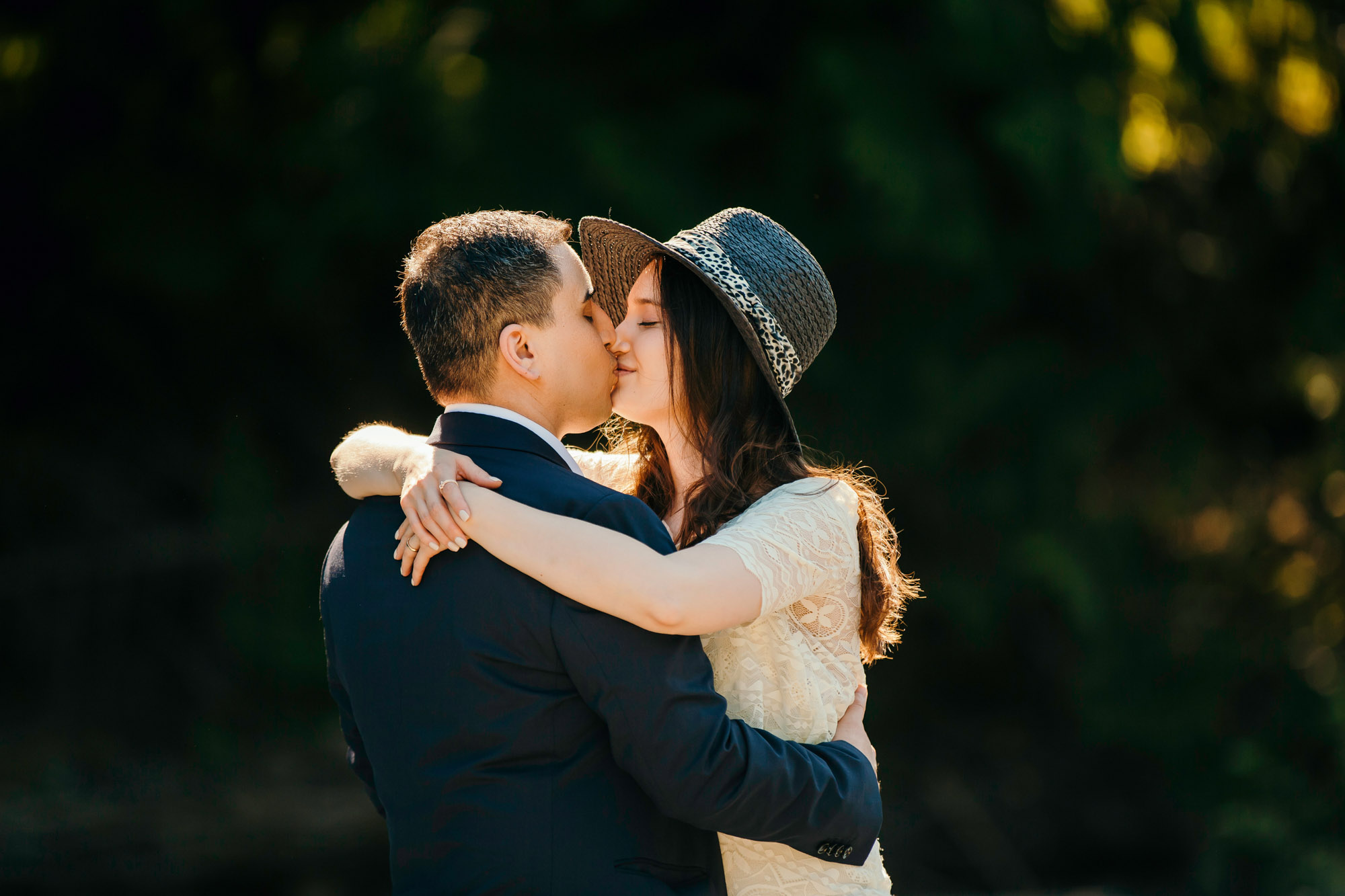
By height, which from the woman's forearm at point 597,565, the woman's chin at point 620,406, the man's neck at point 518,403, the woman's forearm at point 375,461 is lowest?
the woman's forearm at point 597,565

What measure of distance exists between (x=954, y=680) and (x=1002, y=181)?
2.99m

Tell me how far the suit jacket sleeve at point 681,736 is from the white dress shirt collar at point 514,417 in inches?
6.6

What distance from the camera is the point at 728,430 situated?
7.21 ft

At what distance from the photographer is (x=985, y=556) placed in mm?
6051

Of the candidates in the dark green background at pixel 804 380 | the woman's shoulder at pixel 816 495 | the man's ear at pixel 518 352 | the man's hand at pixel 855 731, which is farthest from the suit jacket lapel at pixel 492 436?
the dark green background at pixel 804 380

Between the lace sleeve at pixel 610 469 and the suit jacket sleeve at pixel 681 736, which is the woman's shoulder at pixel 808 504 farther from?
the lace sleeve at pixel 610 469

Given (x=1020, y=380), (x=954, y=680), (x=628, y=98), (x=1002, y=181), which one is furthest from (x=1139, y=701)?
(x=628, y=98)

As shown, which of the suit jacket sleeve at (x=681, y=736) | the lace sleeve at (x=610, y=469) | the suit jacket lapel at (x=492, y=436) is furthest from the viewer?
the lace sleeve at (x=610, y=469)

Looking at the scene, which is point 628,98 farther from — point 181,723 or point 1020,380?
point 181,723

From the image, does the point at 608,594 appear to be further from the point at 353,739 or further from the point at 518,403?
the point at 353,739

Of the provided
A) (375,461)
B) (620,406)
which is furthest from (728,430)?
(375,461)

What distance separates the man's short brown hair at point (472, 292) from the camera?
183cm

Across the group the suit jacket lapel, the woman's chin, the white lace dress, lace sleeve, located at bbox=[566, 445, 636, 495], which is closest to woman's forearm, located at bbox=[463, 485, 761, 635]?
the suit jacket lapel

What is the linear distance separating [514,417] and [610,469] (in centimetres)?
92
